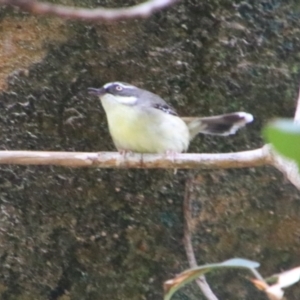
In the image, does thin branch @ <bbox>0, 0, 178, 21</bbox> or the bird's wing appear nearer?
thin branch @ <bbox>0, 0, 178, 21</bbox>

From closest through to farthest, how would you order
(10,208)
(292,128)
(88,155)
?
(292,128)
(88,155)
(10,208)

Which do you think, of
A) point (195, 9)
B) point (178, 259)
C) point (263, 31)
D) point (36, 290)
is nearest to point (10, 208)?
point (36, 290)

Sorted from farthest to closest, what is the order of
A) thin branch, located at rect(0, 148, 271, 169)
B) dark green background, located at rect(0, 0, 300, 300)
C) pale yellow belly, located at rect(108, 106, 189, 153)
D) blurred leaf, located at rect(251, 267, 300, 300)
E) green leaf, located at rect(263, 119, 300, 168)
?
dark green background, located at rect(0, 0, 300, 300) → pale yellow belly, located at rect(108, 106, 189, 153) → thin branch, located at rect(0, 148, 271, 169) → blurred leaf, located at rect(251, 267, 300, 300) → green leaf, located at rect(263, 119, 300, 168)

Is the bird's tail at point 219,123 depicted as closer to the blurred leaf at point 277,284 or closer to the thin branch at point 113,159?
the thin branch at point 113,159

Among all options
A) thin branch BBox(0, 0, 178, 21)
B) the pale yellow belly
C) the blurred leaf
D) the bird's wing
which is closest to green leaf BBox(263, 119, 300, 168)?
thin branch BBox(0, 0, 178, 21)

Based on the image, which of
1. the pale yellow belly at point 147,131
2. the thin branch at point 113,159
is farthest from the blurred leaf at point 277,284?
the pale yellow belly at point 147,131

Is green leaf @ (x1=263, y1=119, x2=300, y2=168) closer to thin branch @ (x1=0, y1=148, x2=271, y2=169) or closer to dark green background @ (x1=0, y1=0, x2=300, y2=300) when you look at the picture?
thin branch @ (x1=0, y1=148, x2=271, y2=169)

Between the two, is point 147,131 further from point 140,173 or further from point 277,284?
point 277,284

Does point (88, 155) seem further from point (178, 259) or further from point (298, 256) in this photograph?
point (298, 256)
